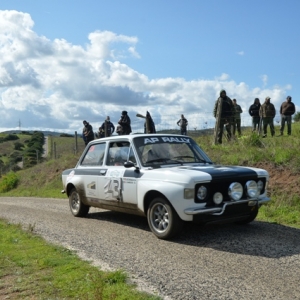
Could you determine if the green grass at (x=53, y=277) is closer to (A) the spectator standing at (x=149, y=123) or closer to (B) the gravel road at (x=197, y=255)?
(B) the gravel road at (x=197, y=255)

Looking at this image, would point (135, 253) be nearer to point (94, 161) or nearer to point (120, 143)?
point (120, 143)

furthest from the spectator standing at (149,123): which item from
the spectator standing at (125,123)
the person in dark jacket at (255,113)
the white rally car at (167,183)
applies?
the white rally car at (167,183)

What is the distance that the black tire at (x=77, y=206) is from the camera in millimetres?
10227

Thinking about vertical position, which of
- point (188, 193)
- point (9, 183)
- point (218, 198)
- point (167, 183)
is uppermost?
point (167, 183)

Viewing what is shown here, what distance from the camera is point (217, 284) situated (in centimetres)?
507

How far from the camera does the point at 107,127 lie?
2428 centimetres

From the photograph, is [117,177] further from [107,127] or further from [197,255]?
[107,127]

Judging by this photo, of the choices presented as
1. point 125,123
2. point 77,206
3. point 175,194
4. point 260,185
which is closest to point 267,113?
point 125,123

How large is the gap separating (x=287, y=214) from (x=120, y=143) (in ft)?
13.4

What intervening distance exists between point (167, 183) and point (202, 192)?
609 millimetres

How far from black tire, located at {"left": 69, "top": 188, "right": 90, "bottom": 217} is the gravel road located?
1.67 feet

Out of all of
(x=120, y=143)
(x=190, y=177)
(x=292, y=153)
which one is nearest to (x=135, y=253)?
(x=190, y=177)

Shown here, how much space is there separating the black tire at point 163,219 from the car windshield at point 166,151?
920mm

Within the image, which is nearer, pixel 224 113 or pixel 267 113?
pixel 224 113
